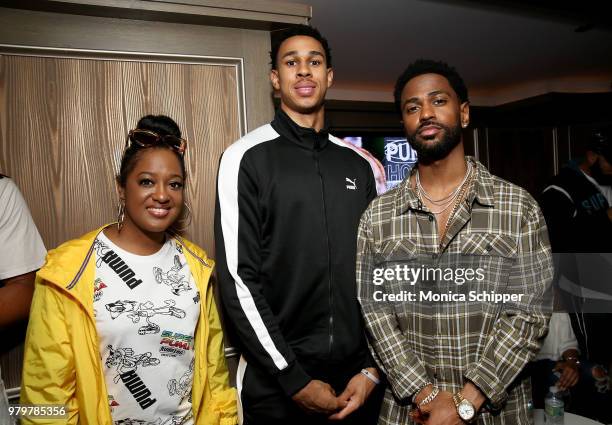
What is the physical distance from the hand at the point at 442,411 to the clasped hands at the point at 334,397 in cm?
25

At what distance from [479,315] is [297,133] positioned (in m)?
0.85

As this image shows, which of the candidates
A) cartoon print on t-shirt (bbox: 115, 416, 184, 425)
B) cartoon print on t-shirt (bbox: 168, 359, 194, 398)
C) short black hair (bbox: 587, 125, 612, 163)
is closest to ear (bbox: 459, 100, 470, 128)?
cartoon print on t-shirt (bbox: 168, 359, 194, 398)

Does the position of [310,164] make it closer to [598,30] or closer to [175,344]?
[175,344]

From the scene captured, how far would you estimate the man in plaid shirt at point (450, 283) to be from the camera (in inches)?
52.2

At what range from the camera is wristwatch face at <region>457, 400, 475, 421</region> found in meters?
1.28

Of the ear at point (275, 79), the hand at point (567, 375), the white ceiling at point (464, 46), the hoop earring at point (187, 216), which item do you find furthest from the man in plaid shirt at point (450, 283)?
the white ceiling at point (464, 46)

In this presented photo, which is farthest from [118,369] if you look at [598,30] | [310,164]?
[598,30]

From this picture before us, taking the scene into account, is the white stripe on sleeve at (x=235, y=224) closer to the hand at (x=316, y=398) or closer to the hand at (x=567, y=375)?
the hand at (x=316, y=398)

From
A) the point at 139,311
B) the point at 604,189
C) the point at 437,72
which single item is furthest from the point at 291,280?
the point at 604,189

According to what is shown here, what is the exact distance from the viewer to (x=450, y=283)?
1395 millimetres

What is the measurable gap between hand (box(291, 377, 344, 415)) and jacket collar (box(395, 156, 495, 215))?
0.61m

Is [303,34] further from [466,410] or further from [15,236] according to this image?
[466,410]

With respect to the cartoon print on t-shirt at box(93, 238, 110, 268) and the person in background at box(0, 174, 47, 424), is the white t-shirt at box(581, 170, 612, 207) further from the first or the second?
the person in background at box(0, 174, 47, 424)

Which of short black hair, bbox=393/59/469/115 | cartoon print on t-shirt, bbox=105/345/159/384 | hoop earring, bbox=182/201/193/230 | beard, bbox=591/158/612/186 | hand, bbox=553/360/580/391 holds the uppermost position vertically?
short black hair, bbox=393/59/469/115
